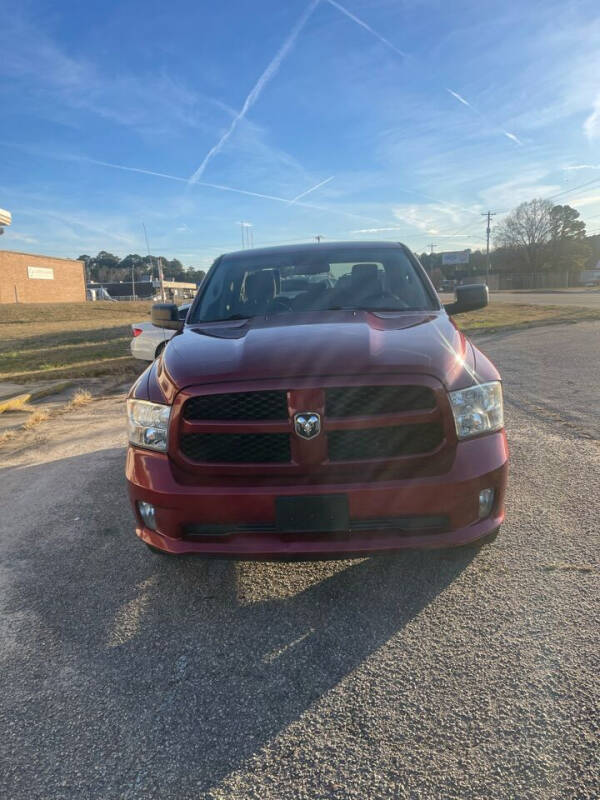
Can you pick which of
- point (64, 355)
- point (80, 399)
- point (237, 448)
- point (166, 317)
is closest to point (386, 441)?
point (237, 448)

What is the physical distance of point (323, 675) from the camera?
76.9 inches

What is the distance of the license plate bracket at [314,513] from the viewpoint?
2117mm

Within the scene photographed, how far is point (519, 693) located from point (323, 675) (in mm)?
701

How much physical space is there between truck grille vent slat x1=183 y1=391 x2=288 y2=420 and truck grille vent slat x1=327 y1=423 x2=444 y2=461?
0.89 ft

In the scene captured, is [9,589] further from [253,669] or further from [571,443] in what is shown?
[571,443]

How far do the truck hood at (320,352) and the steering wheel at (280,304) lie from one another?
0.47 metres

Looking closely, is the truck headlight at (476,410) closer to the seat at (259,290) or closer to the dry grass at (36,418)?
the seat at (259,290)

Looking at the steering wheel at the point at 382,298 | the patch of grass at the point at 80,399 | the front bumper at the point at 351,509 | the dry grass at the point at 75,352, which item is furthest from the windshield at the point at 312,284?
the dry grass at the point at 75,352

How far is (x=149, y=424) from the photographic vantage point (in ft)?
7.80

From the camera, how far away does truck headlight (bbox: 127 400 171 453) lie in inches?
91.4

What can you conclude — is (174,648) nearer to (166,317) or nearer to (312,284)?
(166,317)

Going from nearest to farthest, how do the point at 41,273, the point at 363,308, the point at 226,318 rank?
the point at 363,308, the point at 226,318, the point at 41,273

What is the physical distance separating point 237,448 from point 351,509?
1.82 feet

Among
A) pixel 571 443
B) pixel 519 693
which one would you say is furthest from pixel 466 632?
pixel 571 443
